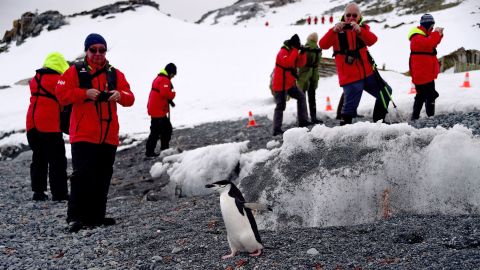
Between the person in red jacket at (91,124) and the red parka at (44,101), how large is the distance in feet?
5.60

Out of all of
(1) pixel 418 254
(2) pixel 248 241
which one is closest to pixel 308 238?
(2) pixel 248 241

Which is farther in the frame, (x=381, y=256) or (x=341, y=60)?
(x=341, y=60)

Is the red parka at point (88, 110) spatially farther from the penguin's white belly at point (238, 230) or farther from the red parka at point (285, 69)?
the red parka at point (285, 69)

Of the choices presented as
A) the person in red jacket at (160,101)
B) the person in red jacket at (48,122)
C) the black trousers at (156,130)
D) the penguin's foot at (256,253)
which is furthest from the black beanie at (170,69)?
the penguin's foot at (256,253)

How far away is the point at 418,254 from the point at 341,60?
3.58m

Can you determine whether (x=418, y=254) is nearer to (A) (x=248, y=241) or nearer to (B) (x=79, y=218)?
(A) (x=248, y=241)

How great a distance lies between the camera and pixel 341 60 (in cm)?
642

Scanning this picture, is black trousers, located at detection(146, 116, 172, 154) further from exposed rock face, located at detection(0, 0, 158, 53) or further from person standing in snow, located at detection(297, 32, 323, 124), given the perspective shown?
exposed rock face, located at detection(0, 0, 158, 53)

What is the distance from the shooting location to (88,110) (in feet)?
17.3

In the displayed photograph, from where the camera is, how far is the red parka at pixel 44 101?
267 inches

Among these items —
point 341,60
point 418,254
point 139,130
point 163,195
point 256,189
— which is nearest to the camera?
point 418,254

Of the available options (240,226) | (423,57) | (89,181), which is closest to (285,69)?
(423,57)

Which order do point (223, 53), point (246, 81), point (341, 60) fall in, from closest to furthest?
point (341, 60) → point (246, 81) → point (223, 53)

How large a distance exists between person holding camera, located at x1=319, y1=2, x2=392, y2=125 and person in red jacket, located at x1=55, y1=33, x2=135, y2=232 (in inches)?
114
